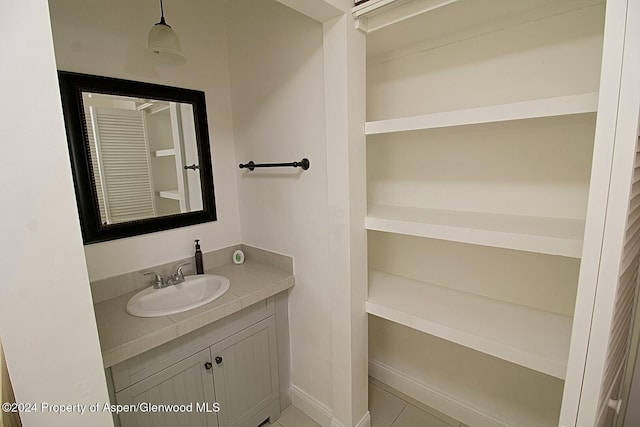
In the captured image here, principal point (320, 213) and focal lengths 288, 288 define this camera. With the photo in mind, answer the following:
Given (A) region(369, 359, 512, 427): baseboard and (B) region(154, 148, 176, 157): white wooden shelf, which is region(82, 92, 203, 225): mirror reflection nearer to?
(B) region(154, 148, 176, 157): white wooden shelf

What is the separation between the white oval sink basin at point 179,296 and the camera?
1.33 metres

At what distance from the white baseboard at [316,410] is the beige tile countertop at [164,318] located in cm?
70

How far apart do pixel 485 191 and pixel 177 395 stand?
1.69 meters

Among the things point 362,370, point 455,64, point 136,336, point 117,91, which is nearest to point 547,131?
point 455,64

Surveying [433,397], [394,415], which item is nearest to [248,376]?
[394,415]

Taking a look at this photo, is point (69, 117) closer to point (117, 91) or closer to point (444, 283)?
point (117, 91)

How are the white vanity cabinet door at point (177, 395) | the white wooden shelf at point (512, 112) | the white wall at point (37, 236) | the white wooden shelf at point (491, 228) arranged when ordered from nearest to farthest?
1. the white wall at point (37, 236)
2. the white wooden shelf at point (512, 112)
3. the white wooden shelf at point (491, 228)
4. the white vanity cabinet door at point (177, 395)

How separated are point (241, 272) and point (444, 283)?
1.17m

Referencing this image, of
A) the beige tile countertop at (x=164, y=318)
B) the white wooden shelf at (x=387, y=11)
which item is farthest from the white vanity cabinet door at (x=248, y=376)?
the white wooden shelf at (x=387, y=11)

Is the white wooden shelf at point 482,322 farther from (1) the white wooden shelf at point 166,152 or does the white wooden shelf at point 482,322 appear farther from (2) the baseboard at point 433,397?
(1) the white wooden shelf at point 166,152

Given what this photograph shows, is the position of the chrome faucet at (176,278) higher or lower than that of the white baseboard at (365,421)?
higher

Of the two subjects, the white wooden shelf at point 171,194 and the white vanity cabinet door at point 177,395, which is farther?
the white wooden shelf at point 171,194

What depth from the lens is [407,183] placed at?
1.58 meters

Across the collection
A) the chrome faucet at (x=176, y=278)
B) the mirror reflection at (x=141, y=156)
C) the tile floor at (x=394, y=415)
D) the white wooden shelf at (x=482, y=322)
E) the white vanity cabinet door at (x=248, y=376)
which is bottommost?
the tile floor at (x=394, y=415)
